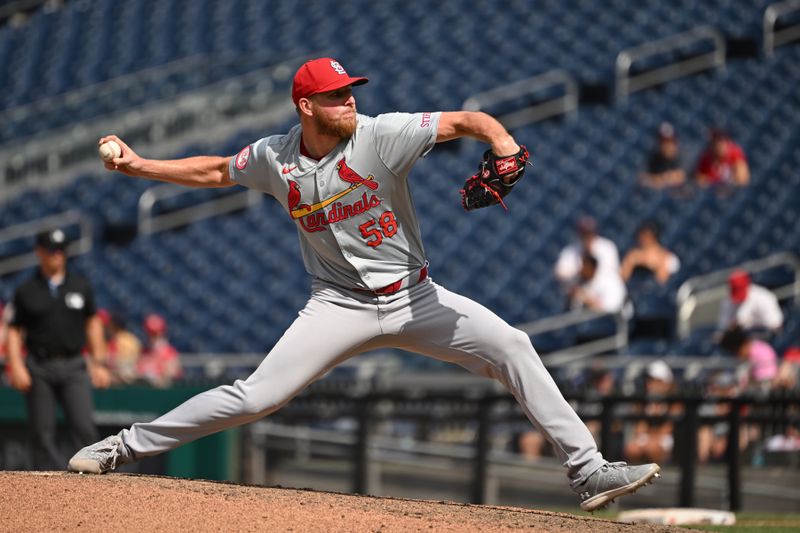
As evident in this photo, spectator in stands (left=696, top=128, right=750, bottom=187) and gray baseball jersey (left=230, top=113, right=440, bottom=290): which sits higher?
spectator in stands (left=696, top=128, right=750, bottom=187)

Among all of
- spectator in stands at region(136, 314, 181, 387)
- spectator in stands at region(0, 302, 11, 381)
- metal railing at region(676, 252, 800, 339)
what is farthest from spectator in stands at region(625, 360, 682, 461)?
spectator in stands at region(0, 302, 11, 381)

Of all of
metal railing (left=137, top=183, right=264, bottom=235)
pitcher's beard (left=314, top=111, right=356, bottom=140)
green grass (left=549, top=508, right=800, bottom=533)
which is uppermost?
metal railing (left=137, top=183, right=264, bottom=235)

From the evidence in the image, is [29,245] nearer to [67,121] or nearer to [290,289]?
[67,121]

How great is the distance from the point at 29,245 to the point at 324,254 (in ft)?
31.9

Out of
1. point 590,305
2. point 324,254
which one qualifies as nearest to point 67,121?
point 590,305

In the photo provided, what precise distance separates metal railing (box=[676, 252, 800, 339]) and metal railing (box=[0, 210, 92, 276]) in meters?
6.65

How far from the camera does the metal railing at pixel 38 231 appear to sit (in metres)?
13.4

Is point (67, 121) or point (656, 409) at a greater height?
point (67, 121)

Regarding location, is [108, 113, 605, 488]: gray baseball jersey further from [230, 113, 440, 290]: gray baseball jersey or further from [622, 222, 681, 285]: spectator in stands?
[622, 222, 681, 285]: spectator in stands

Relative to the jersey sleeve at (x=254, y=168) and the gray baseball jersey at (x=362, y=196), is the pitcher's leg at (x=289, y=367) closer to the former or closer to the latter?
the gray baseball jersey at (x=362, y=196)

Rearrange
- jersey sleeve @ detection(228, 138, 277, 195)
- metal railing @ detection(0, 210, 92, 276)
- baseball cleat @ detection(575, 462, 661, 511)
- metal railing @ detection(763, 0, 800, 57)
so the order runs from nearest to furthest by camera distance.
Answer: baseball cleat @ detection(575, 462, 661, 511) < jersey sleeve @ detection(228, 138, 277, 195) < metal railing @ detection(0, 210, 92, 276) < metal railing @ detection(763, 0, 800, 57)

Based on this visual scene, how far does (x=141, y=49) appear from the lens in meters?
17.2

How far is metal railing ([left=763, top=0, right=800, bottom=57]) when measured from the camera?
52.4 feet

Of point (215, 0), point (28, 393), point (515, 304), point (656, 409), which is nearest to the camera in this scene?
point (28, 393)
